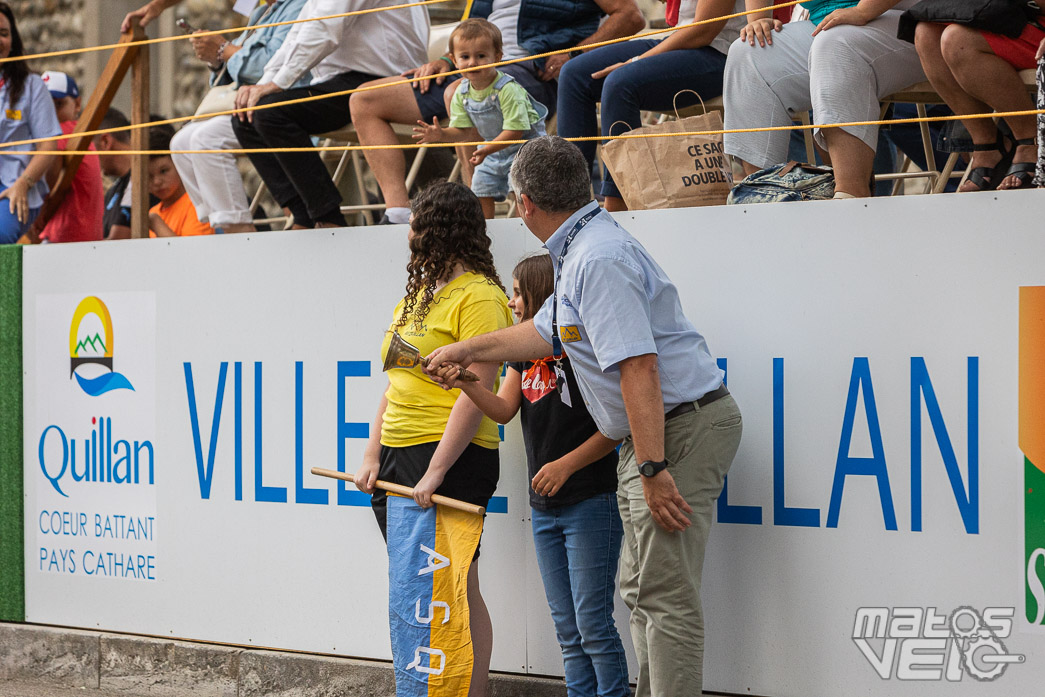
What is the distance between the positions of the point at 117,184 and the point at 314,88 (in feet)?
6.80

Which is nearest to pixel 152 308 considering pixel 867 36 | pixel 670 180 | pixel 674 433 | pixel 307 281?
pixel 307 281

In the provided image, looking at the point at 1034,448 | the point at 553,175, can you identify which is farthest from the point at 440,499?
the point at 1034,448

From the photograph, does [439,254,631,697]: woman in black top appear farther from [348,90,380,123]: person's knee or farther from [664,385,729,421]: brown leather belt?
[348,90,380,123]: person's knee

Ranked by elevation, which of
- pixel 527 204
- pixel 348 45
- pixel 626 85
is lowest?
pixel 527 204

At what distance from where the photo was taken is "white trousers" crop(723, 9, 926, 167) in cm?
370

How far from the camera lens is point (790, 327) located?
12.1 feet

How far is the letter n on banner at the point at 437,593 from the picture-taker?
12.0 ft

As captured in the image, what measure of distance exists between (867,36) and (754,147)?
485mm

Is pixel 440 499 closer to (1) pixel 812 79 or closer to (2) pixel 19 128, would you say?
(1) pixel 812 79

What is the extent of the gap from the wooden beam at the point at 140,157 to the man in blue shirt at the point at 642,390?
2260mm

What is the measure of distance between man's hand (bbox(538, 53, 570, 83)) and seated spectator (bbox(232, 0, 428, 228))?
0.61 m

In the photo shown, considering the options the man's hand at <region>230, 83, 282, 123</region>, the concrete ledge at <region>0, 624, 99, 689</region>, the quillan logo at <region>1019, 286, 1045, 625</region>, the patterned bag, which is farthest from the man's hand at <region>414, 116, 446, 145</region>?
the concrete ledge at <region>0, 624, 99, 689</region>

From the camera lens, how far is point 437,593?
3.68 m

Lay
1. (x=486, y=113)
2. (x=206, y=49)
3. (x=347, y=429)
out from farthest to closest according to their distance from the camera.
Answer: (x=206, y=49) → (x=486, y=113) → (x=347, y=429)
